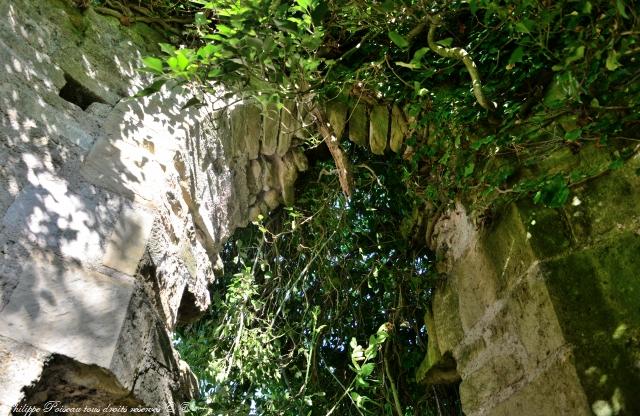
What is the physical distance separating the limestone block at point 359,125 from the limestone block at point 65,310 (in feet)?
5.23

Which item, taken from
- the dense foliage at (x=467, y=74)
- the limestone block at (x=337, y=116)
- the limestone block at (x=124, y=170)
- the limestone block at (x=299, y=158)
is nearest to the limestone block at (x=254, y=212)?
the limestone block at (x=299, y=158)

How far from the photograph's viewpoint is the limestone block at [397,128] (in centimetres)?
258

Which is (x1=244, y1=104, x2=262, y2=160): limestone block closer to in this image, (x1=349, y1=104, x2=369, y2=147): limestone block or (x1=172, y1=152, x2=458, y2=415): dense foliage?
(x1=349, y1=104, x2=369, y2=147): limestone block

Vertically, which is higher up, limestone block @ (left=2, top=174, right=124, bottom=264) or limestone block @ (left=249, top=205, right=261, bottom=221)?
limestone block @ (left=249, top=205, right=261, bottom=221)

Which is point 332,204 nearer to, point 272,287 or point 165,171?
point 272,287

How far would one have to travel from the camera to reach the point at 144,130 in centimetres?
197

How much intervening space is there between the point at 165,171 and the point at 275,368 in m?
1.95

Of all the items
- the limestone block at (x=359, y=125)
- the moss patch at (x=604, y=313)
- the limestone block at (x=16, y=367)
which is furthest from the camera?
the limestone block at (x=359, y=125)

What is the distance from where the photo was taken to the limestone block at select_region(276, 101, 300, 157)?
2.70 m

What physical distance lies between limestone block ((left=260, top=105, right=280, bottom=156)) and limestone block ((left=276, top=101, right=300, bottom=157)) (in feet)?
0.10

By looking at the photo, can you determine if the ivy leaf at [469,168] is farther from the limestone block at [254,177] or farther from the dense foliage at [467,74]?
the limestone block at [254,177]

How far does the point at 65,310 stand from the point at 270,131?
1519mm

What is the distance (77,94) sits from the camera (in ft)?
6.36

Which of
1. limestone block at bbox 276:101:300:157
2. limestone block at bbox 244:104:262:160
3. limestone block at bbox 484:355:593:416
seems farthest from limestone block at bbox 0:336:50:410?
limestone block at bbox 276:101:300:157
